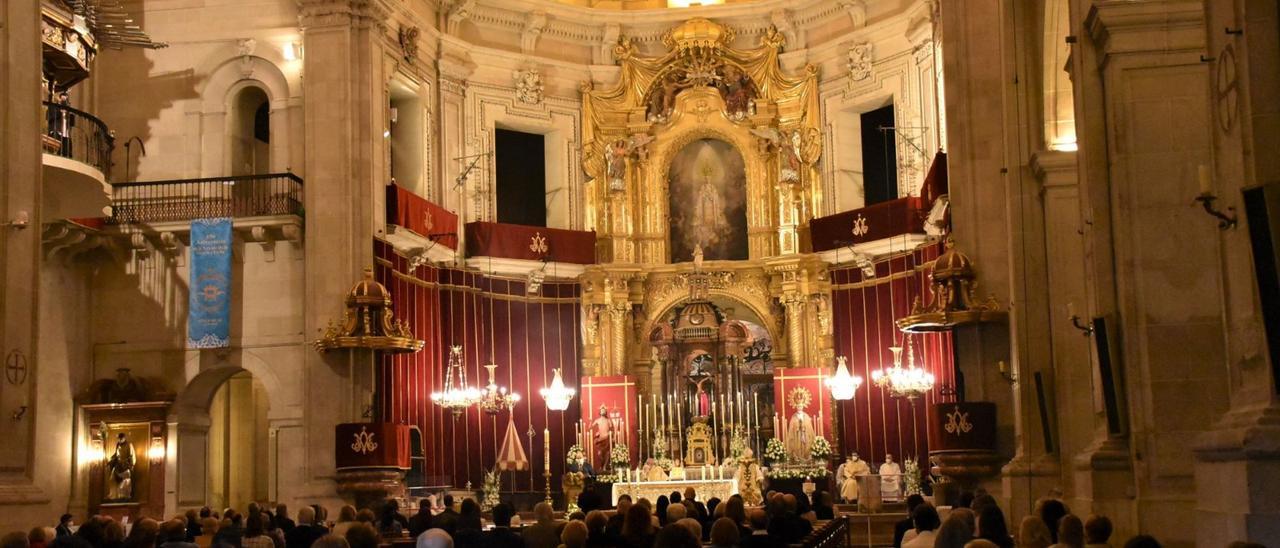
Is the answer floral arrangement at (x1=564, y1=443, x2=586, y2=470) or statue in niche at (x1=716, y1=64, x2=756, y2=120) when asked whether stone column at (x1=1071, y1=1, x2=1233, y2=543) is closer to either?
floral arrangement at (x1=564, y1=443, x2=586, y2=470)

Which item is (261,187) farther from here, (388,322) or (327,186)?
(388,322)

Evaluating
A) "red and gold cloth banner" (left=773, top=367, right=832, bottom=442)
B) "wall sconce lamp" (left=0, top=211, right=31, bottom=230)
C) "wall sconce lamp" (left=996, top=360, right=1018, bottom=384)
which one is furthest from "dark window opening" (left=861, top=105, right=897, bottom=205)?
"wall sconce lamp" (left=0, top=211, right=31, bottom=230)

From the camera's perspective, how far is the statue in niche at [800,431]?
99.3 ft

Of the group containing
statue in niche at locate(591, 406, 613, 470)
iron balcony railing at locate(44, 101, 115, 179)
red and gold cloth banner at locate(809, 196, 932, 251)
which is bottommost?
statue in niche at locate(591, 406, 613, 470)

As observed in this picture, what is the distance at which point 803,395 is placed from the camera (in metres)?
30.9

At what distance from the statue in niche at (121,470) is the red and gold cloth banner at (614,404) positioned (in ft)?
32.2

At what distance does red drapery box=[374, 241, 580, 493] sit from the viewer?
90.6 ft

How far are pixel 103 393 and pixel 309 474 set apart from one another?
394cm

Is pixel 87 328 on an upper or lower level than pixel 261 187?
lower

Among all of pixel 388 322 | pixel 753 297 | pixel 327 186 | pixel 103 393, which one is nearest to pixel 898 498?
pixel 753 297

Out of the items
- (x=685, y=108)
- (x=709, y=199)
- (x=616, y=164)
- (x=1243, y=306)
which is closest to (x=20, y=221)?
(x=1243, y=306)

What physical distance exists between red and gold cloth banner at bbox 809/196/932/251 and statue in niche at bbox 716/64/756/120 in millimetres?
3374

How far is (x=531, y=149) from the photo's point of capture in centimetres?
3344

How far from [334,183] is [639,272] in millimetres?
8747
